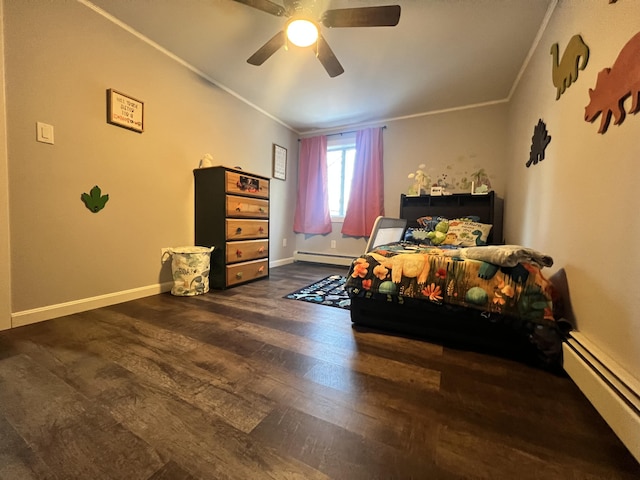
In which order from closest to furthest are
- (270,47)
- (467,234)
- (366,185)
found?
(270,47), (467,234), (366,185)

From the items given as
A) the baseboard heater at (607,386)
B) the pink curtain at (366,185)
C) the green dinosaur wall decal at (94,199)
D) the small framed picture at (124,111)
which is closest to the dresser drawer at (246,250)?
the green dinosaur wall decal at (94,199)

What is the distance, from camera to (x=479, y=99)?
9.64 feet

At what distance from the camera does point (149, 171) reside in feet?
7.00

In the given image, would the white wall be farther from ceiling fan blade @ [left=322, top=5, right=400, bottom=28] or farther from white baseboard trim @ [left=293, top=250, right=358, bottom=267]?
white baseboard trim @ [left=293, top=250, right=358, bottom=267]

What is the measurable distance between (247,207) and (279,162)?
4.60 feet

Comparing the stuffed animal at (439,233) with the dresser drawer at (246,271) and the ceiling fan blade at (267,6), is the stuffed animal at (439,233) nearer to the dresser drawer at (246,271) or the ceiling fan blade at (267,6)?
the dresser drawer at (246,271)

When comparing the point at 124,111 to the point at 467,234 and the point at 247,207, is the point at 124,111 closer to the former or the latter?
the point at 247,207

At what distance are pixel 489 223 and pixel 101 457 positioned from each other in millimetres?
3445

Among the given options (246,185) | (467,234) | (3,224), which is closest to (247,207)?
(246,185)

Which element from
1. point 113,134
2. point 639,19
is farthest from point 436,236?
point 113,134

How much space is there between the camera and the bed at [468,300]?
1.18 m

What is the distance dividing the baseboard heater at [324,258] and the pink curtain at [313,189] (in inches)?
14.7

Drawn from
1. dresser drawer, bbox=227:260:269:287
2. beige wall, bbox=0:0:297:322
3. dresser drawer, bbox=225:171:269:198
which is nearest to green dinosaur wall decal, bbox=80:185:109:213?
beige wall, bbox=0:0:297:322

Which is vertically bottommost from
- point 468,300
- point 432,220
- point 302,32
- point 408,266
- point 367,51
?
point 468,300
